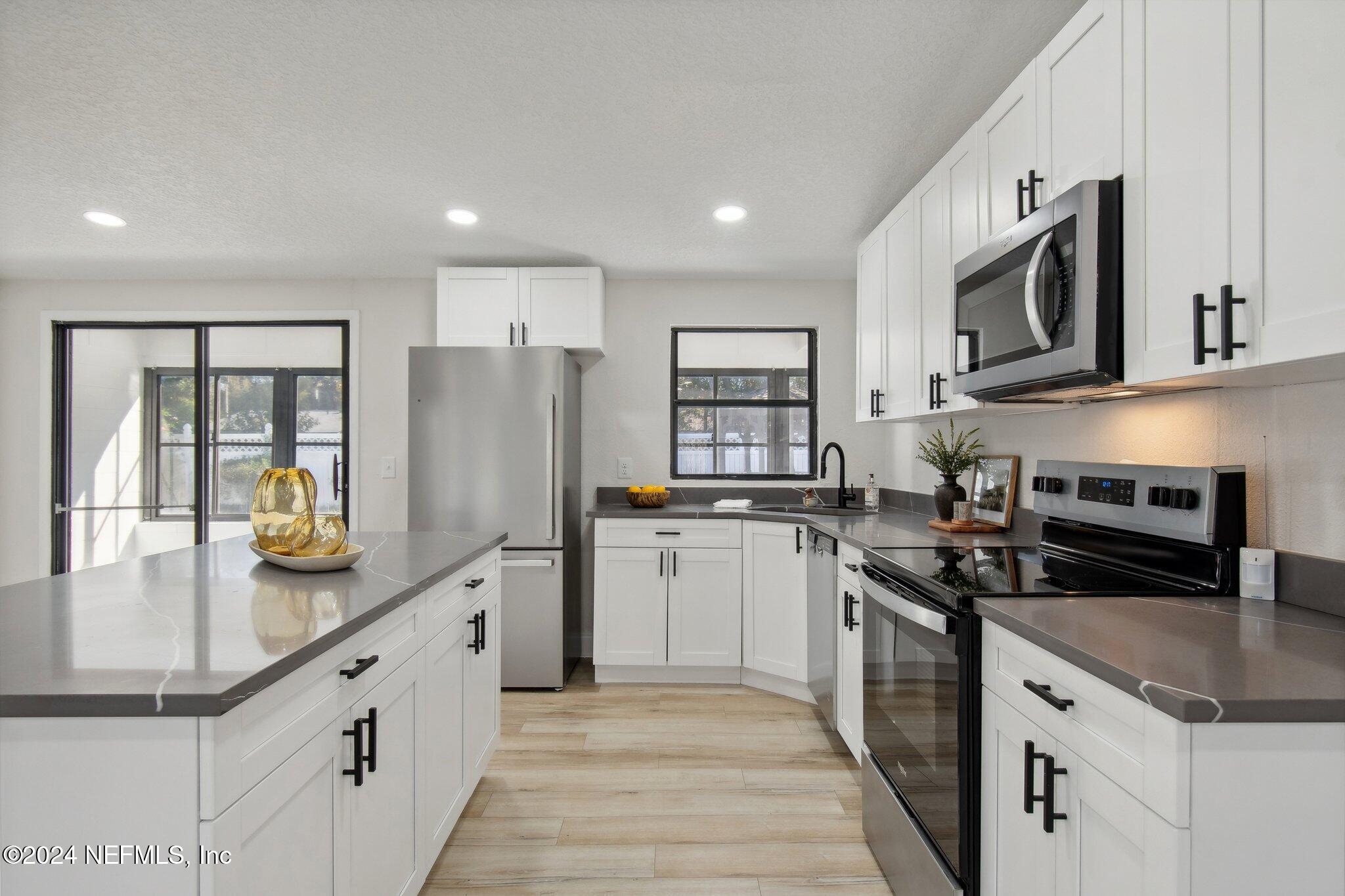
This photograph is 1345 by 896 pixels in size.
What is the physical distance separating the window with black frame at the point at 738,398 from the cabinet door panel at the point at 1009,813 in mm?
2886

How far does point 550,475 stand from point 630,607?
2.74ft

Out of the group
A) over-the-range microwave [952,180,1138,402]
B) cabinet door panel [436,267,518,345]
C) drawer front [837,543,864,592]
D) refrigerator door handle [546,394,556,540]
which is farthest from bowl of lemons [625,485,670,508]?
over-the-range microwave [952,180,1138,402]

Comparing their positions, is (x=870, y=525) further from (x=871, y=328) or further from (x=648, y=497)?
(x=648, y=497)

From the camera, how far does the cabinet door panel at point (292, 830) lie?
0.92 m

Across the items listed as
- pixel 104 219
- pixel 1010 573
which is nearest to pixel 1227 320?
pixel 1010 573

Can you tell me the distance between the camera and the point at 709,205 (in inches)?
117

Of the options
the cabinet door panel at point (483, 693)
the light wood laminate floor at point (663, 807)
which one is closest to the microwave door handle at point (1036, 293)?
the light wood laminate floor at point (663, 807)

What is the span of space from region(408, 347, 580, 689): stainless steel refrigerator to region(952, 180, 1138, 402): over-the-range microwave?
226 cm

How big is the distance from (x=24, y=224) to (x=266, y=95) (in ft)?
7.21

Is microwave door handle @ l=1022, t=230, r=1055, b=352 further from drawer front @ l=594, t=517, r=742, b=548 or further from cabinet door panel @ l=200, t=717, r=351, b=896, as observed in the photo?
drawer front @ l=594, t=517, r=742, b=548

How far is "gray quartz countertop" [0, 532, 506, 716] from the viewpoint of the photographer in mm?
872

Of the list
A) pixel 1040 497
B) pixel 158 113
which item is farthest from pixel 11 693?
pixel 1040 497

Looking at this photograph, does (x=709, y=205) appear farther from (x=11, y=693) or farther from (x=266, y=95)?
(x=11, y=693)

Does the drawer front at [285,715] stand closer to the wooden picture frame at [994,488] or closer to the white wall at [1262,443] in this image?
the white wall at [1262,443]
